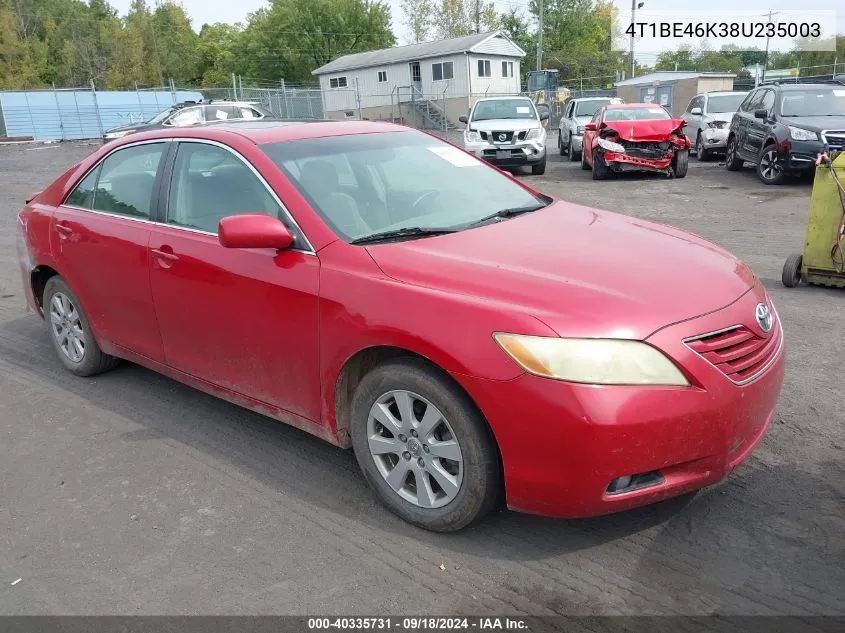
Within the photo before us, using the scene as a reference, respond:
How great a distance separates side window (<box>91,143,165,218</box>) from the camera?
425 cm

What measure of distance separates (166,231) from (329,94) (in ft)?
147

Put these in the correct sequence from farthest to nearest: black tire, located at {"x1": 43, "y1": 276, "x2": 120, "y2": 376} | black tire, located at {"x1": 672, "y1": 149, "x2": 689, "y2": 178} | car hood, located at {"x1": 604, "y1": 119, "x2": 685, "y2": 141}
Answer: black tire, located at {"x1": 672, "y1": 149, "x2": 689, "y2": 178}, car hood, located at {"x1": 604, "y1": 119, "x2": 685, "y2": 141}, black tire, located at {"x1": 43, "y1": 276, "x2": 120, "y2": 376}

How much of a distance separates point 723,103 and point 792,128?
6.03 metres

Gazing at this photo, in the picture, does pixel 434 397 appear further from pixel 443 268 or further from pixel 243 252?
pixel 243 252

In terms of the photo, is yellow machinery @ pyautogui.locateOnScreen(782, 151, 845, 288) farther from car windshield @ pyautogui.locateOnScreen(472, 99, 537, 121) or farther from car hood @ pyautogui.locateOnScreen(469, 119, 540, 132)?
car windshield @ pyautogui.locateOnScreen(472, 99, 537, 121)

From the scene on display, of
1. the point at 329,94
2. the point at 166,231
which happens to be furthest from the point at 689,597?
the point at 329,94

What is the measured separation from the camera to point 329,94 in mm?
46562

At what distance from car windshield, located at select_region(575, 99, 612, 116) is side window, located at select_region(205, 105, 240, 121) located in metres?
9.69

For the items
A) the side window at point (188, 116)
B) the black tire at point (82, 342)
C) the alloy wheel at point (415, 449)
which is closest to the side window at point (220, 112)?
the side window at point (188, 116)

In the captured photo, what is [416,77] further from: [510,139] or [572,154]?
[510,139]

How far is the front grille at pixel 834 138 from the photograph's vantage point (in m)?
12.3

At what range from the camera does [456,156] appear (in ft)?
14.1

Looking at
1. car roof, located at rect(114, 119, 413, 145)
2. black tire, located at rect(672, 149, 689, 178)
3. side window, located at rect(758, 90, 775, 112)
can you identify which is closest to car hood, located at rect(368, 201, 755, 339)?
car roof, located at rect(114, 119, 413, 145)

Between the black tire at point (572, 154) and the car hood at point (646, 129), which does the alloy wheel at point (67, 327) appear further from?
the black tire at point (572, 154)
